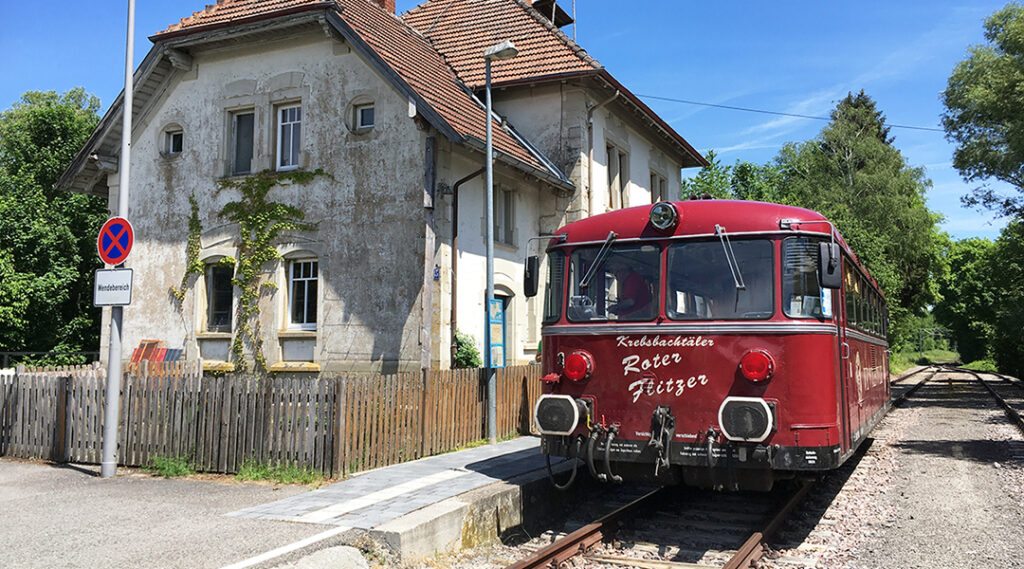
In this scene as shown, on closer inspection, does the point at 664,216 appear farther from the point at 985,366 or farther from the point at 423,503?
the point at 985,366

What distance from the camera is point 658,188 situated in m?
25.6

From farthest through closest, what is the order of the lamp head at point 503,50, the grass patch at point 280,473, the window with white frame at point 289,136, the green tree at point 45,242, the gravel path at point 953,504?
1. the green tree at point 45,242
2. the window with white frame at point 289,136
3. the lamp head at point 503,50
4. the grass patch at point 280,473
5. the gravel path at point 953,504

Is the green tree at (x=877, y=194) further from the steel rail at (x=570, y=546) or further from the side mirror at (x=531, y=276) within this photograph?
the steel rail at (x=570, y=546)

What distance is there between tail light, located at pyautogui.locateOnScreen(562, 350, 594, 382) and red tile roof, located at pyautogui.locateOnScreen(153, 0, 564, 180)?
7490 mm

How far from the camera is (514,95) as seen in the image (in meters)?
19.8

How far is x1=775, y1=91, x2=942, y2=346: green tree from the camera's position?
4050cm

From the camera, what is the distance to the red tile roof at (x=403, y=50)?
15.5 metres

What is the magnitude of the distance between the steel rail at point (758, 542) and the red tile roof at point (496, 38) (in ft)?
40.3

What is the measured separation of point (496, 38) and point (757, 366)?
637 inches

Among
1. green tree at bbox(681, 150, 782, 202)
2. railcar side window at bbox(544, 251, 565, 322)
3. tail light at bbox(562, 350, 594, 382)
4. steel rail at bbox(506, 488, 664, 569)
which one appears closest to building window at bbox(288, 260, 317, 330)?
railcar side window at bbox(544, 251, 565, 322)

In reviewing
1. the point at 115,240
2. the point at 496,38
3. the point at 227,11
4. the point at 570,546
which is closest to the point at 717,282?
the point at 570,546

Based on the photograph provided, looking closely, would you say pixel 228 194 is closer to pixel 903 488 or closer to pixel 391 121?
pixel 391 121

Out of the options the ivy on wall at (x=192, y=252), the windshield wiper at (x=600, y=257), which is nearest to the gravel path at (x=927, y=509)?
the windshield wiper at (x=600, y=257)

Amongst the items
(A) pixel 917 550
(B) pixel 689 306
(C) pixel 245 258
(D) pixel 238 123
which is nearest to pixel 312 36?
(D) pixel 238 123
